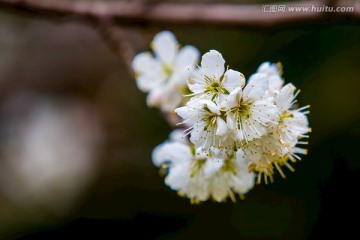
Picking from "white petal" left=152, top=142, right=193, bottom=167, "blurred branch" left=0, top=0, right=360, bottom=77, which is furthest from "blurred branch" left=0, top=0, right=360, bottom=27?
"white petal" left=152, top=142, right=193, bottom=167

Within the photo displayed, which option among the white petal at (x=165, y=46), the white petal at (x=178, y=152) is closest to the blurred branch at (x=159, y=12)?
the white petal at (x=165, y=46)

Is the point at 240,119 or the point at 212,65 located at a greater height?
the point at 212,65

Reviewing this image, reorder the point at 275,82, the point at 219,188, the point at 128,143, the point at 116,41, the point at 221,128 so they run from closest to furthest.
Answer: the point at 221,128 < the point at 275,82 < the point at 219,188 < the point at 116,41 < the point at 128,143

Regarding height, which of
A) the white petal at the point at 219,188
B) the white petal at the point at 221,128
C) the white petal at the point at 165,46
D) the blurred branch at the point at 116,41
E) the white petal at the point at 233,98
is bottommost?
the white petal at the point at 219,188

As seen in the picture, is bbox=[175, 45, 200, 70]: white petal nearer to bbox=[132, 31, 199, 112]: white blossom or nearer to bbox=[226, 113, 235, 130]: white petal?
bbox=[132, 31, 199, 112]: white blossom

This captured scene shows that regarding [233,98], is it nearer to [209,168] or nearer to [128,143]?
[209,168]

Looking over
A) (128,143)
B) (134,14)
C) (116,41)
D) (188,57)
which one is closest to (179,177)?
A: (188,57)

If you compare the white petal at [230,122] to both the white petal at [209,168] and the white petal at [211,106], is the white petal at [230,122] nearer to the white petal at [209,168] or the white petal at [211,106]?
the white petal at [211,106]
